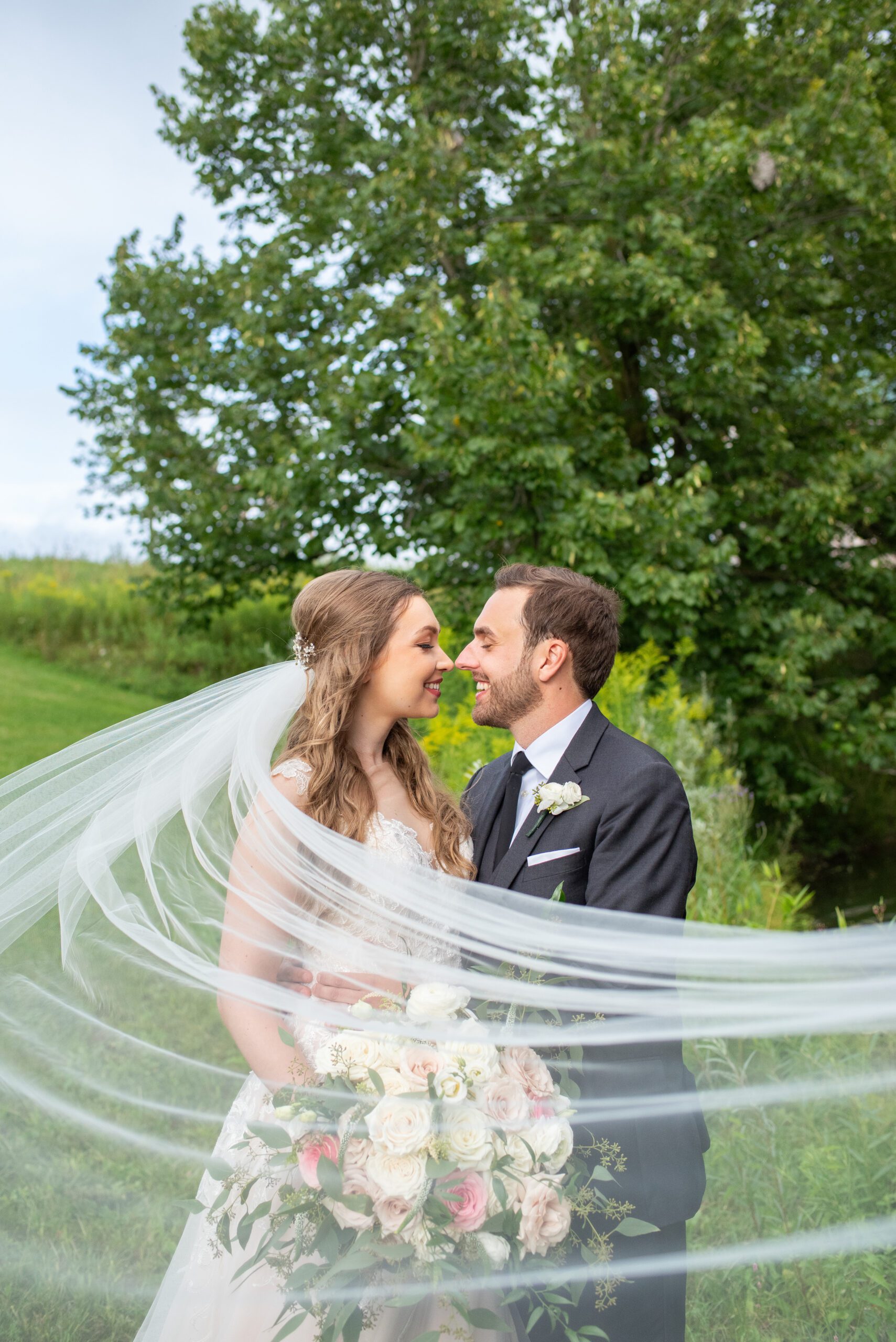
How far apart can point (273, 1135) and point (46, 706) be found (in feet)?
29.1

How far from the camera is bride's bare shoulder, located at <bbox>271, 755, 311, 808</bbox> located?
2.46m

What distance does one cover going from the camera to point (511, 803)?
2678 mm

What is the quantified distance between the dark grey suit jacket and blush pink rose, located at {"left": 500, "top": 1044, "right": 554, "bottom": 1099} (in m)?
0.09

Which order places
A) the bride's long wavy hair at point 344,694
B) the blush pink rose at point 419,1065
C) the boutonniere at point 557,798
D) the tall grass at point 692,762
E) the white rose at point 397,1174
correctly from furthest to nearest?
the tall grass at point 692,762
the bride's long wavy hair at point 344,694
the boutonniere at point 557,798
the blush pink rose at point 419,1065
the white rose at point 397,1174

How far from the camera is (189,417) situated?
33.1ft

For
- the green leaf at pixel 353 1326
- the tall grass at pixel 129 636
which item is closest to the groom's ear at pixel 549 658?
the green leaf at pixel 353 1326

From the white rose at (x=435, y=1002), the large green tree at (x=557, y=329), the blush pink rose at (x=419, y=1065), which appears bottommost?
the blush pink rose at (x=419, y=1065)

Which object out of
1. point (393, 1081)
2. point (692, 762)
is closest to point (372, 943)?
point (393, 1081)

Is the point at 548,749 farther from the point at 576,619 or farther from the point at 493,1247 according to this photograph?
the point at 493,1247

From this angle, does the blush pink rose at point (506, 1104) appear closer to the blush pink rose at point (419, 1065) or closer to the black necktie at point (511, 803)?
the blush pink rose at point (419, 1065)

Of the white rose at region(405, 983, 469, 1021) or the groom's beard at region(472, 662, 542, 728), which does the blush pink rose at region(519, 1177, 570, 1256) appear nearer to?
the white rose at region(405, 983, 469, 1021)

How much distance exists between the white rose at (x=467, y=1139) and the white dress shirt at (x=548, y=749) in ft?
2.99

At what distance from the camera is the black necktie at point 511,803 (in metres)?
2.64

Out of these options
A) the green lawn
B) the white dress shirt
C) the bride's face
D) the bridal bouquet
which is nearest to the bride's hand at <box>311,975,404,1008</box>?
the bridal bouquet
